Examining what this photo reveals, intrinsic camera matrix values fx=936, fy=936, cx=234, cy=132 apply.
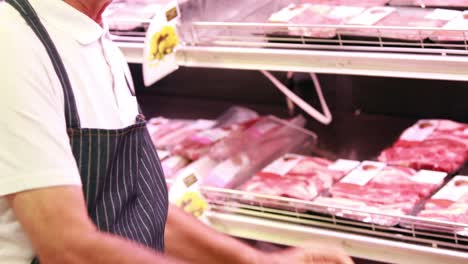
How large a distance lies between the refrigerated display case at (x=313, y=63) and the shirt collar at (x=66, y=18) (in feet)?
2.99

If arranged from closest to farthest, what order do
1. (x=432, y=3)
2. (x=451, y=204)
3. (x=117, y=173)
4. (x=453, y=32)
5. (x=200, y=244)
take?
1. (x=117, y=173)
2. (x=200, y=244)
3. (x=453, y=32)
4. (x=451, y=204)
5. (x=432, y=3)

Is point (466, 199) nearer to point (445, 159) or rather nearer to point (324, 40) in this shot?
point (445, 159)

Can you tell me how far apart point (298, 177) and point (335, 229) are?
Answer: 28 cm

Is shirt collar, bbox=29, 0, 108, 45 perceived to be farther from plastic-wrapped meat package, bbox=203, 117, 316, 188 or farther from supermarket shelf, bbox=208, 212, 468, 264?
plastic-wrapped meat package, bbox=203, 117, 316, 188

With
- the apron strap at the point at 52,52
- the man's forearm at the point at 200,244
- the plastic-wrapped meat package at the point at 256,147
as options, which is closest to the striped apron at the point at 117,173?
the apron strap at the point at 52,52

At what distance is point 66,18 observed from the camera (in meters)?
1.68

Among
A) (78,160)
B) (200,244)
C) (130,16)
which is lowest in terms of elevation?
(200,244)

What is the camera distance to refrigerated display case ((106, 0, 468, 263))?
2.34 metres

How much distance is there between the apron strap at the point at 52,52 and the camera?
63.1 inches

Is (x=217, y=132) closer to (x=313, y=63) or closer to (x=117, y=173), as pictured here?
(x=313, y=63)

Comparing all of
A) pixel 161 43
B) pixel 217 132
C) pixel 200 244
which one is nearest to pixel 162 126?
pixel 217 132

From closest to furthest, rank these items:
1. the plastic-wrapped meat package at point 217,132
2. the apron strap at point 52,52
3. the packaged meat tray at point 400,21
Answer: the apron strap at point 52,52, the packaged meat tray at point 400,21, the plastic-wrapped meat package at point 217,132

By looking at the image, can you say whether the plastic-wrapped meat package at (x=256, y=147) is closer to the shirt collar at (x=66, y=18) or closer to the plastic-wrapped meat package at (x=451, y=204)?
the plastic-wrapped meat package at (x=451, y=204)

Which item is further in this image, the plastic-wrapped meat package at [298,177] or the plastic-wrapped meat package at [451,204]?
the plastic-wrapped meat package at [298,177]
